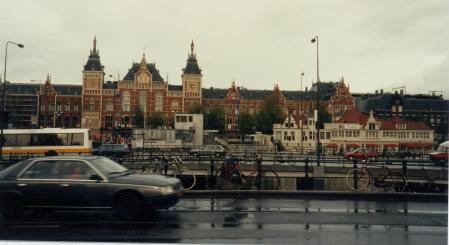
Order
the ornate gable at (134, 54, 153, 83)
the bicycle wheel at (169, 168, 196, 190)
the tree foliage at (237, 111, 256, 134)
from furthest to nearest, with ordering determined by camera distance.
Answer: the ornate gable at (134, 54, 153, 83) → the tree foliage at (237, 111, 256, 134) → the bicycle wheel at (169, 168, 196, 190)

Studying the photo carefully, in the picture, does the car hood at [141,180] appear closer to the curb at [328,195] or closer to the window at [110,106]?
the curb at [328,195]

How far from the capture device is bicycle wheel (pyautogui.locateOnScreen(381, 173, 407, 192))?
14.2m

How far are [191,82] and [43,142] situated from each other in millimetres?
72282

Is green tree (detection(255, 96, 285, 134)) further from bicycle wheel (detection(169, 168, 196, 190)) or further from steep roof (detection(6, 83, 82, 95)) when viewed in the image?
bicycle wheel (detection(169, 168, 196, 190))

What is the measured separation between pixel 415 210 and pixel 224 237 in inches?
252

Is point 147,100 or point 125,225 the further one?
point 147,100

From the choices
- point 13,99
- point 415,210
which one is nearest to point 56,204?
point 415,210

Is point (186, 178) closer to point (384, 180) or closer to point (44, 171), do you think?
point (44, 171)

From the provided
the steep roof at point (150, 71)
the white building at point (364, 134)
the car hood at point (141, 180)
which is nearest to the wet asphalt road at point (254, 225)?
the car hood at point (141, 180)

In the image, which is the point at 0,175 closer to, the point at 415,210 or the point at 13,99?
the point at 415,210

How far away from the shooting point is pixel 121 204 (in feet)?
28.4

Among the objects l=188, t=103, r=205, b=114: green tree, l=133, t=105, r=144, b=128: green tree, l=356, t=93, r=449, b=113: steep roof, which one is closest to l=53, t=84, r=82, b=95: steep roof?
l=133, t=105, r=144, b=128: green tree

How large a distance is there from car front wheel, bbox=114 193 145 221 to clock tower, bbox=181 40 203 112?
9023 cm

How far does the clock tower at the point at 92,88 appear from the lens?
96375 millimetres
